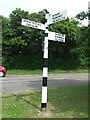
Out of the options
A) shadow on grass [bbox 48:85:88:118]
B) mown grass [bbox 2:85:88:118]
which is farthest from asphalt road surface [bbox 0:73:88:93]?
shadow on grass [bbox 48:85:88:118]

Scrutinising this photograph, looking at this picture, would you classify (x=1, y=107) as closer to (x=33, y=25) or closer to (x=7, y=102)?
(x=7, y=102)

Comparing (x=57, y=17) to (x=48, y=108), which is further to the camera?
(x=57, y=17)

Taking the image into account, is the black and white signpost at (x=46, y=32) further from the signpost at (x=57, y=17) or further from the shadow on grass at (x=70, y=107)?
the shadow on grass at (x=70, y=107)

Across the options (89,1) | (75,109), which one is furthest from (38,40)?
(75,109)

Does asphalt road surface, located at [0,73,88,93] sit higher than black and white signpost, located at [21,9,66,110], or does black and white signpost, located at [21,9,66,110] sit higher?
black and white signpost, located at [21,9,66,110]

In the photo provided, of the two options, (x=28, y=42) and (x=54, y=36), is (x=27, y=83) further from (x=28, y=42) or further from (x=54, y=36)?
(x=28, y=42)

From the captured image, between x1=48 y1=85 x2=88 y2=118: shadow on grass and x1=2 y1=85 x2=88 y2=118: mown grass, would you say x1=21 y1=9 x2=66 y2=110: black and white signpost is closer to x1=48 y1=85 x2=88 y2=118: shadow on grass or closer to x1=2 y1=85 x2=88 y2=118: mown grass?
x1=2 y1=85 x2=88 y2=118: mown grass

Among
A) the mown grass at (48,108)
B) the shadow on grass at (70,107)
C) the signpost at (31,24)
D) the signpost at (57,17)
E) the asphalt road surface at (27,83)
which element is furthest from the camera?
the asphalt road surface at (27,83)

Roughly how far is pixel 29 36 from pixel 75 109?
17556 mm

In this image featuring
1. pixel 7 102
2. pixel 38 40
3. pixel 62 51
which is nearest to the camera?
pixel 7 102


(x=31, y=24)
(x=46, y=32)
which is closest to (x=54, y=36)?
(x=46, y=32)

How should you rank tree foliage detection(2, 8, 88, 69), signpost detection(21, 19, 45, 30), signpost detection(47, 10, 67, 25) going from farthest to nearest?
1. tree foliage detection(2, 8, 88, 69)
2. signpost detection(47, 10, 67, 25)
3. signpost detection(21, 19, 45, 30)

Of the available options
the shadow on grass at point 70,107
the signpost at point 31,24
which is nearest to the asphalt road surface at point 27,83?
the shadow on grass at point 70,107

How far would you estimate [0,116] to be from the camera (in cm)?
525
